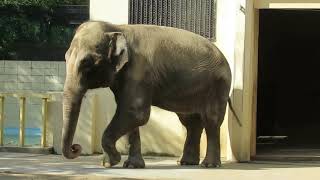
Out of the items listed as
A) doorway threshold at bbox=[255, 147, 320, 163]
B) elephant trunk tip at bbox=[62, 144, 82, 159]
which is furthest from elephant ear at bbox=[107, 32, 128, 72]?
doorway threshold at bbox=[255, 147, 320, 163]

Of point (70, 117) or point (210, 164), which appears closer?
point (70, 117)

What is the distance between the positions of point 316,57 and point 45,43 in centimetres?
948

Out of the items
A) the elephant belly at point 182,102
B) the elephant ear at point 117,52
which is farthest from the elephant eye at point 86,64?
the elephant belly at point 182,102

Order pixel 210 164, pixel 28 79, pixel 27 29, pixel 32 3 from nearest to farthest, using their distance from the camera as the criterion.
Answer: pixel 210 164 < pixel 28 79 < pixel 27 29 < pixel 32 3

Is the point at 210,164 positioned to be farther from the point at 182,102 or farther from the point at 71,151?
the point at 71,151

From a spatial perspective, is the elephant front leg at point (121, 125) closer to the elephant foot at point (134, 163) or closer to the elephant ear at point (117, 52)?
the elephant foot at point (134, 163)

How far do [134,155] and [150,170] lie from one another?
1.63ft

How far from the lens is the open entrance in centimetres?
2091

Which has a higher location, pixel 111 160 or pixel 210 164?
pixel 111 160

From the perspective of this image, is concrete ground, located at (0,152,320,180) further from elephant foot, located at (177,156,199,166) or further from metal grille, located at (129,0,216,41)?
metal grille, located at (129,0,216,41)

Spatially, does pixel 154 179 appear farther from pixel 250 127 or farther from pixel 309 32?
pixel 309 32

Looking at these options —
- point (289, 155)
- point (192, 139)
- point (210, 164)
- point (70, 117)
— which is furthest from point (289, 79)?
point (70, 117)

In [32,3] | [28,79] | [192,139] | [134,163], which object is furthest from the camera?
[32,3]

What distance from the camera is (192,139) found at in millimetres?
11664
